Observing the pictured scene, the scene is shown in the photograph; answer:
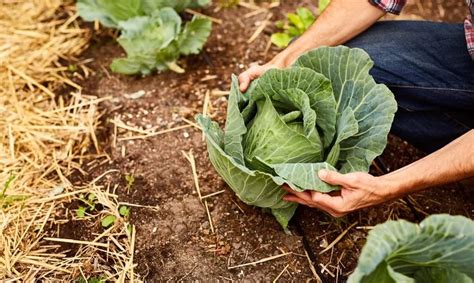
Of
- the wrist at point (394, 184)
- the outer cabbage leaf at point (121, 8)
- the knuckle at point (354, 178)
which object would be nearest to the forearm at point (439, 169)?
the wrist at point (394, 184)

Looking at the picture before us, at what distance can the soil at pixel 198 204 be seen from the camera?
2656 millimetres

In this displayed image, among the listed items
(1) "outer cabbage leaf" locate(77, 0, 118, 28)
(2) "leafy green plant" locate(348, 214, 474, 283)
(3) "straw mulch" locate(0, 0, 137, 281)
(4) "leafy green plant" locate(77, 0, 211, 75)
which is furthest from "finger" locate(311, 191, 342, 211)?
(1) "outer cabbage leaf" locate(77, 0, 118, 28)

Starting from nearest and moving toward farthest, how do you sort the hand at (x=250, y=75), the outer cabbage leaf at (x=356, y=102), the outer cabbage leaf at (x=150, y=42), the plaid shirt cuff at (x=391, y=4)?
the outer cabbage leaf at (x=356, y=102) < the hand at (x=250, y=75) < the plaid shirt cuff at (x=391, y=4) < the outer cabbage leaf at (x=150, y=42)

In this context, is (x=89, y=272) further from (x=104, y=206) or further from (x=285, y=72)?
(x=285, y=72)

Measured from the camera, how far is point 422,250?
1.90 metres

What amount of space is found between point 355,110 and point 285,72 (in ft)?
1.21

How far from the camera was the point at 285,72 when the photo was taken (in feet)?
7.96

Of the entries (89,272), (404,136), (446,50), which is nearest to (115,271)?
(89,272)

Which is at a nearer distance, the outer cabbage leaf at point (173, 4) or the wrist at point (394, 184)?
the wrist at point (394, 184)

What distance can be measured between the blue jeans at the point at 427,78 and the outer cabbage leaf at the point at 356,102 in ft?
1.51

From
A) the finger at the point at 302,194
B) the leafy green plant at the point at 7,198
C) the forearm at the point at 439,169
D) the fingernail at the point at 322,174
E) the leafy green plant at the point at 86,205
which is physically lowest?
the leafy green plant at the point at 7,198

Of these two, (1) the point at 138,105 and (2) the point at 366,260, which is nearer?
(2) the point at 366,260

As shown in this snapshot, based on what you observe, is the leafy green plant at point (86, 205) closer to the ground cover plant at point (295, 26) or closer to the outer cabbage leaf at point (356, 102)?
the outer cabbage leaf at point (356, 102)

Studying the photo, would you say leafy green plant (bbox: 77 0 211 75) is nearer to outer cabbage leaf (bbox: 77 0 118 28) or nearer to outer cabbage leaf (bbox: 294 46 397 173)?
outer cabbage leaf (bbox: 77 0 118 28)
